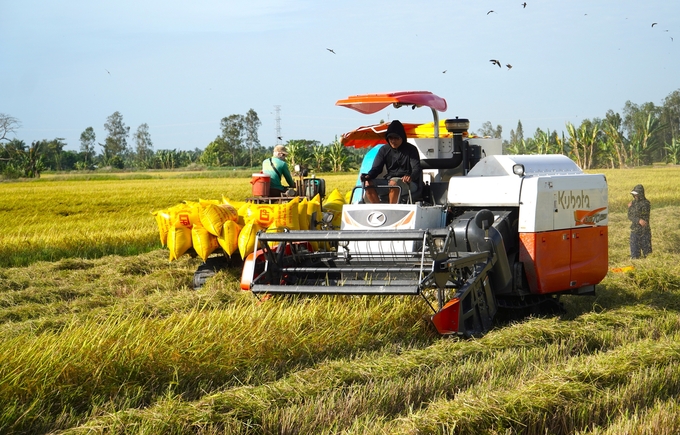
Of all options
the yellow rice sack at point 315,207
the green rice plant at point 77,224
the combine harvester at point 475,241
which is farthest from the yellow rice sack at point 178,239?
the green rice plant at point 77,224

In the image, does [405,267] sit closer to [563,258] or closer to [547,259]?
[547,259]

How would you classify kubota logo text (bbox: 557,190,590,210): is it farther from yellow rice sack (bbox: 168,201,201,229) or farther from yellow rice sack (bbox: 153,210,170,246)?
yellow rice sack (bbox: 153,210,170,246)

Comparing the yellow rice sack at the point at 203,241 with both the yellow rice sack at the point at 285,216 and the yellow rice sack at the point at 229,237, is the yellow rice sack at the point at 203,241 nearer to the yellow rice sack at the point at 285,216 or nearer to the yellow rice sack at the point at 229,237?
the yellow rice sack at the point at 229,237

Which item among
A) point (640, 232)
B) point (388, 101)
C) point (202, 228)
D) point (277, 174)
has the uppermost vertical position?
point (388, 101)

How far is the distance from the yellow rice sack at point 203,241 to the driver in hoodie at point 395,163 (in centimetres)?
233

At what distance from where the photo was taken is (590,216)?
24.3ft

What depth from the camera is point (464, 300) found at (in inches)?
242

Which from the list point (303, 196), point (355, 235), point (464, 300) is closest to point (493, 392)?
point (464, 300)

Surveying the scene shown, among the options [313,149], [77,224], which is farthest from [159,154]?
[77,224]

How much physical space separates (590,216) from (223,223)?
160 inches

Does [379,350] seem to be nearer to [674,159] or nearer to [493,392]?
[493,392]

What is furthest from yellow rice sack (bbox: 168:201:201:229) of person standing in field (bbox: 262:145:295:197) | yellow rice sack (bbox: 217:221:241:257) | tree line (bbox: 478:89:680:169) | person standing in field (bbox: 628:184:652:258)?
tree line (bbox: 478:89:680:169)

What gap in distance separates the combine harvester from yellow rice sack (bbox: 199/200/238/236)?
5.36 ft

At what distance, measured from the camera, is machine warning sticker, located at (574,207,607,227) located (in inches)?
286
